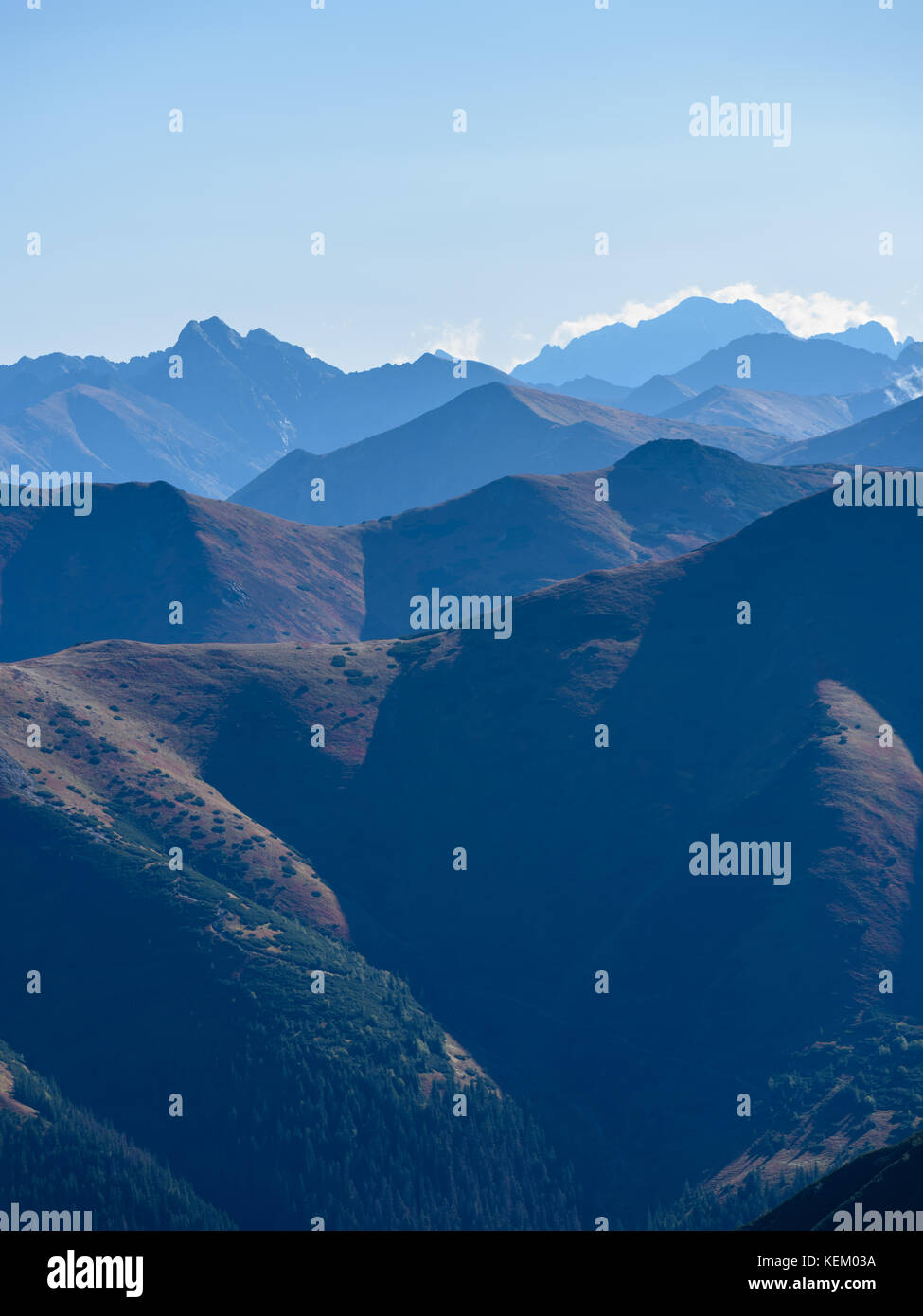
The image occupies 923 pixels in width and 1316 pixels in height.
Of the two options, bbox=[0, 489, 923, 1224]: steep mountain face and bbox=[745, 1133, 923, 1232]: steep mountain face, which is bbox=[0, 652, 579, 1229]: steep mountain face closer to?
bbox=[0, 489, 923, 1224]: steep mountain face

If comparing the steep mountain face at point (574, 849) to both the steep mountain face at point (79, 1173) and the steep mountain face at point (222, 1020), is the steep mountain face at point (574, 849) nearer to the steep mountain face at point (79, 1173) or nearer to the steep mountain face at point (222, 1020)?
the steep mountain face at point (222, 1020)

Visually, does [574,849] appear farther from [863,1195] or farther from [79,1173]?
[863,1195]

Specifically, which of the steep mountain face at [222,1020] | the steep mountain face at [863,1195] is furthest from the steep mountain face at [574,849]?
the steep mountain face at [863,1195]

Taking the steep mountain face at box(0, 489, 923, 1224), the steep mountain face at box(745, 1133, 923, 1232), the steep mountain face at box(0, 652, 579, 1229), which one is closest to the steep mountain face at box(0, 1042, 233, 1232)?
the steep mountain face at box(0, 652, 579, 1229)

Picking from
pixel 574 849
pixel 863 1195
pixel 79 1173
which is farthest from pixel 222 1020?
pixel 863 1195

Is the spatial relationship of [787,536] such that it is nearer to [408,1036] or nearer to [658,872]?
[658,872]
